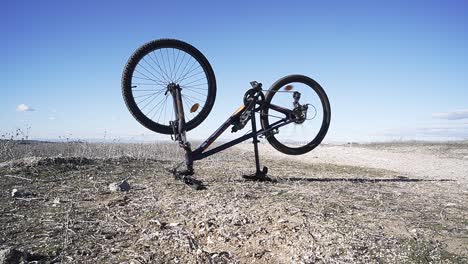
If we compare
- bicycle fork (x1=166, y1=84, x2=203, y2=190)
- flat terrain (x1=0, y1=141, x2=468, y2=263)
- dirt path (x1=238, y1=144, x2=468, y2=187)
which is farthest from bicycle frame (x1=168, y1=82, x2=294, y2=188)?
dirt path (x1=238, y1=144, x2=468, y2=187)

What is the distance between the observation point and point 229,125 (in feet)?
21.7

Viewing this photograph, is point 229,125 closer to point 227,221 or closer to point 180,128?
point 180,128

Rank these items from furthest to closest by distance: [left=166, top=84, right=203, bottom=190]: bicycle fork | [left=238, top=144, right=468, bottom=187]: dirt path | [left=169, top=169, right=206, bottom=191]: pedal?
[left=238, top=144, right=468, bottom=187]: dirt path < [left=166, top=84, right=203, bottom=190]: bicycle fork < [left=169, top=169, right=206, bottom=191]: pedal

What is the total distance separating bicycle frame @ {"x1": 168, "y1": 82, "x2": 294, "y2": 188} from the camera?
6.18 m

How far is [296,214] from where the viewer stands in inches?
157

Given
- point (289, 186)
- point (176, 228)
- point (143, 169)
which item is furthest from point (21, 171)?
point (289, 186)

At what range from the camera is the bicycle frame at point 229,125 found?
20.3ft

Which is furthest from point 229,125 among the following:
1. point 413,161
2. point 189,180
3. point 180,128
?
point 413,161

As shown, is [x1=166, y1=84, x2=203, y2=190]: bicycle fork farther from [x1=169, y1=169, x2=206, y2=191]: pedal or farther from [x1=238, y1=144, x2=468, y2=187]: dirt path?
[x1=238, y1=144, x2=468, y2=187]: dirt path

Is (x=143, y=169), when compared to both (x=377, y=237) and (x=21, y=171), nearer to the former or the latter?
(x=21, y=171)

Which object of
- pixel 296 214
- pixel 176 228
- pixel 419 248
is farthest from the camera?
pixel 296 214

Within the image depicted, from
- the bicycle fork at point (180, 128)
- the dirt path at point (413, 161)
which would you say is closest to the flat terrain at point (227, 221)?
the bicycle fork at point (180, 128)

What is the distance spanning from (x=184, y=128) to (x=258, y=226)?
299cm

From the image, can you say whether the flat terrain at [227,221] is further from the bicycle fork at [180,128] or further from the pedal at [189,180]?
the bicycle fork at [180,128]
